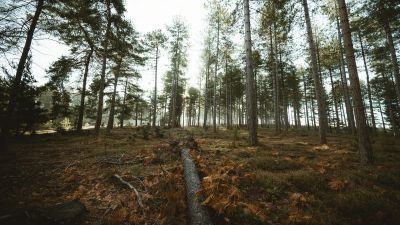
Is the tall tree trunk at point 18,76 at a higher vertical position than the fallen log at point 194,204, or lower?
higher

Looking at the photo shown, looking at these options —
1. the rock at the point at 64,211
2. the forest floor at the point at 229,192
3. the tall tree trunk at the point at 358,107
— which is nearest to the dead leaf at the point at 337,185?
the forest floor at the point at 229,192

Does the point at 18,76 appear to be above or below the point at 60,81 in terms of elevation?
below

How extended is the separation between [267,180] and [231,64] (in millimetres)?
21569

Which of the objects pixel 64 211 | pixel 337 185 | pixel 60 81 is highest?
pixel 60 81

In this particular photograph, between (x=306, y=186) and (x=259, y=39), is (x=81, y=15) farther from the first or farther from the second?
(x=259, y=39)

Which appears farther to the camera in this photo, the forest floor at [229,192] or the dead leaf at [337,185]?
the dead leaf at [337,185]

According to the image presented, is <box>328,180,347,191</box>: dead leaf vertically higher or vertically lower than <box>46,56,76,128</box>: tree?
lower

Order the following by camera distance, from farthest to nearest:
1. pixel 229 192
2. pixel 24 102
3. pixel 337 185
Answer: pixel 24 102 → pixel 337 185 → pixel 229 192

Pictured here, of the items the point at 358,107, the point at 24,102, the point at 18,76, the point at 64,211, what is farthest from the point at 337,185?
the point at 24,102

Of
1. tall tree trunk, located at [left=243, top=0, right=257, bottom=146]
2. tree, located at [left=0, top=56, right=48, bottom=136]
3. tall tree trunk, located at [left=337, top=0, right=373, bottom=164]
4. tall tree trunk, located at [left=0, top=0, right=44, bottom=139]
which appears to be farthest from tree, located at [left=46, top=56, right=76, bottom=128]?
tall tree trunk, located at [left=337, top=0, right=373, bottom=164]

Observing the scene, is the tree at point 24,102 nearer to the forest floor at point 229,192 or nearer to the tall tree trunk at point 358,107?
the forest floor at point 229,192

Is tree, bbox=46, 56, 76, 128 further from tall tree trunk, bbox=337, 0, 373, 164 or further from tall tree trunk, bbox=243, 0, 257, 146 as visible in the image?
tall tree trunk, bbox=337, 0, 373, 164

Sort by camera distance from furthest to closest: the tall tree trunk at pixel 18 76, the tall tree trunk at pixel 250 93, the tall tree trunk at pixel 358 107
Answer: the tall tree trunk at pixel 250 93 → the tall tree trunk at pixel 18 76 → the tall tree trunk at pixel 358 107

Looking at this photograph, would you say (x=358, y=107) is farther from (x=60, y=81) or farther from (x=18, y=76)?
(x=60, y=81)
